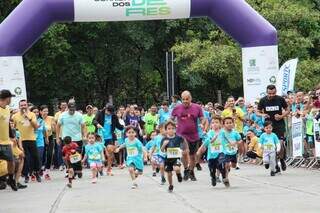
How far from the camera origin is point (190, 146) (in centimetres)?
1526

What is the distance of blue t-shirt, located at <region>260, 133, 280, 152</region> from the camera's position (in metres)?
15.4

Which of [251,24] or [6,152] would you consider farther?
[251,24]

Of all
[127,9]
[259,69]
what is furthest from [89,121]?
[259,69]

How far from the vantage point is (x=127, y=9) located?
21.3 meters

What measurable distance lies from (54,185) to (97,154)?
1.42m

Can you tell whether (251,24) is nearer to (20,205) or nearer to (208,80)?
(20,205)

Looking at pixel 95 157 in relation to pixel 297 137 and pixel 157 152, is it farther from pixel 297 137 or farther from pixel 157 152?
pixel 297 137

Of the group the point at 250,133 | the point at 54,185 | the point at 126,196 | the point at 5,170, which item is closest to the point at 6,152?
the point at 5,170

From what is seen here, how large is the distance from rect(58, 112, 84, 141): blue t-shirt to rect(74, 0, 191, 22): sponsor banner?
461 cm

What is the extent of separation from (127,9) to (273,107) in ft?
22.7

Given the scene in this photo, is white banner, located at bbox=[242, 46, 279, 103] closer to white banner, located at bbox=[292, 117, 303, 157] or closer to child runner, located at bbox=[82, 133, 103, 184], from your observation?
white banner, located at bbox=[292, 117, 303, 157]

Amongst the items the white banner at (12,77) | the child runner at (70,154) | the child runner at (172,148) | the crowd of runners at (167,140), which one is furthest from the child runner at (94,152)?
the white banner at (12,77)

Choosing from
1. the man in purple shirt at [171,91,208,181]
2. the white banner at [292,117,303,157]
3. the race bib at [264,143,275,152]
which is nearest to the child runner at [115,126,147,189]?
the man in purple shirt at [171,91,208,181]

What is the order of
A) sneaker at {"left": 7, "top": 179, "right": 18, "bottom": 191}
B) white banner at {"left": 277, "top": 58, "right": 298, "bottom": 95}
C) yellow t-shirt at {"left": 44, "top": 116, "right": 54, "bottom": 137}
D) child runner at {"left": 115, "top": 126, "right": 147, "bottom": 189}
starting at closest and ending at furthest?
child runner at {"left": 115, "top": 126, "right": 147, "bottom": 189} → sneaker at {"left": 7, "top": 179, "right": 18, "bottom": 191} → yellow t-shirt at {"left": 44, "top": 116, "right": 54, "bottom": 137} → white banner at {"left": 277, "top": 58, "right": 298, "bottom": 95}
